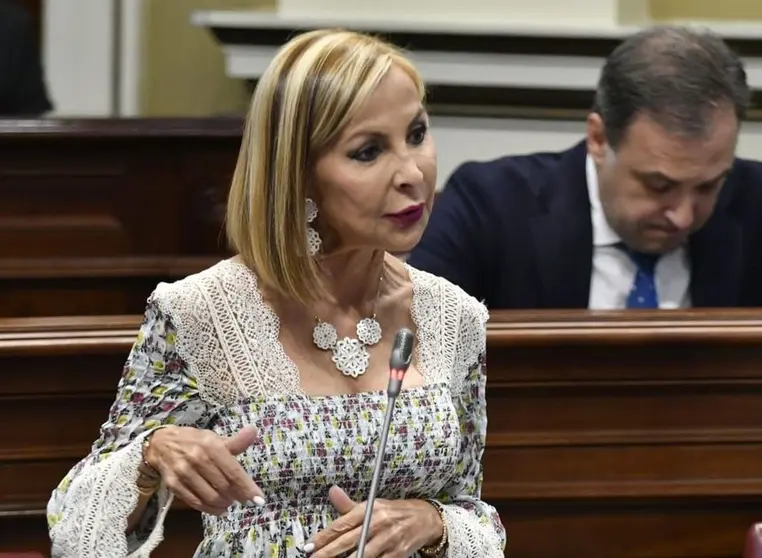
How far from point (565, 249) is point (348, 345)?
91 cm

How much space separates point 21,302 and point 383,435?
72.6 inches

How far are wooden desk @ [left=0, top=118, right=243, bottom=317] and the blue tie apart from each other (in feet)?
3.09

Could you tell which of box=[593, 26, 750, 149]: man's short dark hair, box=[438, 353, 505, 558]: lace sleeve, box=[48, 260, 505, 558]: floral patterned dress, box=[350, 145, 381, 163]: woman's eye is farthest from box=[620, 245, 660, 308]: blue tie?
box=[350, 145, 381, 163]: woman's eye

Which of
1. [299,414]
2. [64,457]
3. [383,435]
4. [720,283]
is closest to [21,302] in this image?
[64,457]

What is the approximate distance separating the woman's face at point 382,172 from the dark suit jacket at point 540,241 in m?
0.86

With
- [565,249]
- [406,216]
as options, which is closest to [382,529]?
[406,216]

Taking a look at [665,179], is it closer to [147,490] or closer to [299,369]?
[299,369]

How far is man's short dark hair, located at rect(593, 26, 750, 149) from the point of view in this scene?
7.32 feet

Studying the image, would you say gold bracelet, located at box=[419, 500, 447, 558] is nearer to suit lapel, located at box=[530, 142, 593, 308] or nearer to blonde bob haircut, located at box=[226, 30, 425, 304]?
blonde bob haircut, located at box=[226, 30, 425, 304]

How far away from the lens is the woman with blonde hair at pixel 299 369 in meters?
1.35

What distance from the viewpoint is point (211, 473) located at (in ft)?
4.02

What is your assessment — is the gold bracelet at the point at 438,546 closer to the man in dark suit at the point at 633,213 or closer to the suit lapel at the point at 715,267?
the man in dark suit at the point at 633,213

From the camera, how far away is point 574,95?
3.75 m

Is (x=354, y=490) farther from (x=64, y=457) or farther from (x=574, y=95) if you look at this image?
(x=574, y=95)
